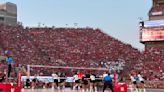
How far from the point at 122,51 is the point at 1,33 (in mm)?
17807

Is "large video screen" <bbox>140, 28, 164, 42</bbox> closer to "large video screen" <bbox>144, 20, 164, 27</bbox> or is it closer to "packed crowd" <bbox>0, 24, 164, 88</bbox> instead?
"large video screen" <bbox>144, 20, 164, 27</bbox>

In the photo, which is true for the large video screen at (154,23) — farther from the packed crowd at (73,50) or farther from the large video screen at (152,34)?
the packed crowd at (73,50)

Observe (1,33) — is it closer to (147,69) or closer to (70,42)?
(70,42)

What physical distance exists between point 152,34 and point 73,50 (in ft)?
39.7

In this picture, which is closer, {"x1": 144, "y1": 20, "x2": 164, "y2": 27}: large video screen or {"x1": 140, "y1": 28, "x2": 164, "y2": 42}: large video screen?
{"x1": 140, "y1": 28, "x2": 164, "y2": 42}: large video screen

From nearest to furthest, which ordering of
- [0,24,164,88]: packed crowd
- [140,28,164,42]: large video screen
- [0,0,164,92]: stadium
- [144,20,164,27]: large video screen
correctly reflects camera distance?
[0,0,164,92]: stadium, [0,24,164,88]: packed crowd, [140,28,164,42]: large video screen, [144,20,164,27]: large video screen

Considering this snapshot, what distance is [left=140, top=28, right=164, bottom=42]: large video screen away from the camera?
63125 mm

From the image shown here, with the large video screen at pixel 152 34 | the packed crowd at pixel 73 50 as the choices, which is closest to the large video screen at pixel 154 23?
the large video screen at pixel 152 34

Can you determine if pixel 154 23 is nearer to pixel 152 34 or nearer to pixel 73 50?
pixel 152 34

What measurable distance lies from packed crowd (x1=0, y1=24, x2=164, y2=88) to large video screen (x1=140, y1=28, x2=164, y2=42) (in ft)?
7.00

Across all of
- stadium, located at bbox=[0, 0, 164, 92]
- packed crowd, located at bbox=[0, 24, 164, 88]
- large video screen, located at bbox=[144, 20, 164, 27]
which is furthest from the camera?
large video screen, located at bbox=[144, 20, 164, 27]

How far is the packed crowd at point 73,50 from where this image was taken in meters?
A: 56.5

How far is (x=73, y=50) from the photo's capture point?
205ft

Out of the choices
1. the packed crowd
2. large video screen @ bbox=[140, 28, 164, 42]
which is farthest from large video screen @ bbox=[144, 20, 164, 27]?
the packed crowd
